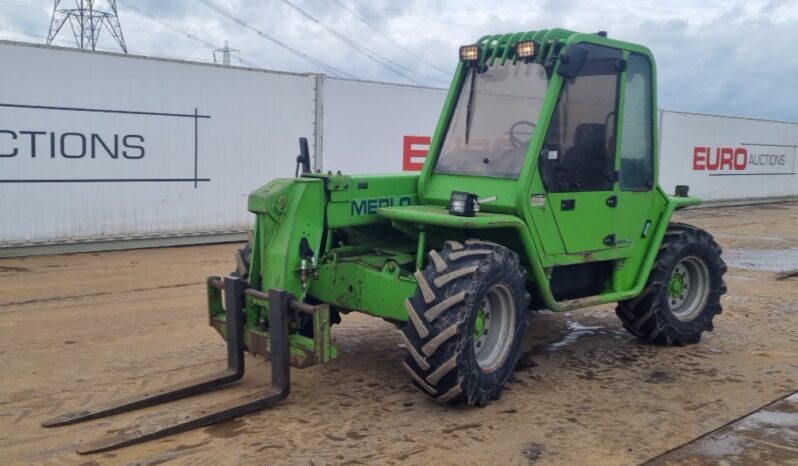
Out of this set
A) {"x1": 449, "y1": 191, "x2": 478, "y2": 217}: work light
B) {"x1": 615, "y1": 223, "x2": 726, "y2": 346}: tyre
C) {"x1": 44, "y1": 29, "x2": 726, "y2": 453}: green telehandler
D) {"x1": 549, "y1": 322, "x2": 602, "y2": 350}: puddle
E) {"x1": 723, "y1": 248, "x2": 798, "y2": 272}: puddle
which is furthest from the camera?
{"x1": 723, "y1": 248, "x2": 798, "y2": 272}: puddle

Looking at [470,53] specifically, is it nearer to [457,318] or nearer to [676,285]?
[457,318]

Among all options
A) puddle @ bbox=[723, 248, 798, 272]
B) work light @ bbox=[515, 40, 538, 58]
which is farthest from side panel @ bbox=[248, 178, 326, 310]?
puddle @ bbox=[723, 248, 798, 272]

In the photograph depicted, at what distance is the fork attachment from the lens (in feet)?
14.3

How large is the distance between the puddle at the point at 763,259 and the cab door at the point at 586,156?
20.3 ft

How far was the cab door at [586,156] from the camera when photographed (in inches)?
217

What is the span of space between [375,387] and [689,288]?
3.18 meters

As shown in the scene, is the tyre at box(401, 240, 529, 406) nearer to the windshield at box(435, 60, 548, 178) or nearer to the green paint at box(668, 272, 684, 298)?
the windshield at box(435, 60, 548, 178)

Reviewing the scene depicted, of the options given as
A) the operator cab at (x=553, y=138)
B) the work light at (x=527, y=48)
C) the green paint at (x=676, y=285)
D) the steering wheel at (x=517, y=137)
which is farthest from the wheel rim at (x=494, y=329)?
the green paint at (x=676, y=285)

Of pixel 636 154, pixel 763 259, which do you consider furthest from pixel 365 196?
pixel 763 259

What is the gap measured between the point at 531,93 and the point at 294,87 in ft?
25.9

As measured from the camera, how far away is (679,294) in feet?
22.3

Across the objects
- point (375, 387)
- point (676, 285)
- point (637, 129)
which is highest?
point (637, 129)

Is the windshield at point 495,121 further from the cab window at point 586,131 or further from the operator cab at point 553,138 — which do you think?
the cab window at point 586,131

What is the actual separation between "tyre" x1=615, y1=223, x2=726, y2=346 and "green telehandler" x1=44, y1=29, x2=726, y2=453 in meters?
0.03
